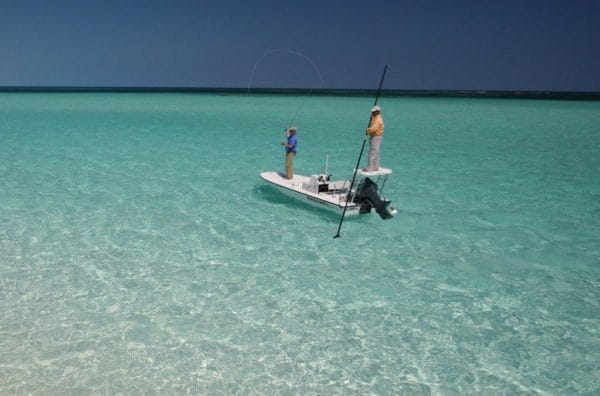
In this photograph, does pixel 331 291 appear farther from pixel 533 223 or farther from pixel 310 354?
pixel 533 223

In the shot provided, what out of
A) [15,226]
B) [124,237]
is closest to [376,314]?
[124,237]

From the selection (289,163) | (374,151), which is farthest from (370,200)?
(289,163)

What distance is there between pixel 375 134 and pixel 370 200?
186 cm

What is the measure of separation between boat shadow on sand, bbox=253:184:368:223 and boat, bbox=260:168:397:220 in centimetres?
27

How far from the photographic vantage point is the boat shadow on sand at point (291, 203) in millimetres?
13817

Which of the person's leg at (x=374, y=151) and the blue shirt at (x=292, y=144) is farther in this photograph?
the blue shirt at (x=292, y=144)

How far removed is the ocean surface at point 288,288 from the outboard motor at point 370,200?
23.2 inches

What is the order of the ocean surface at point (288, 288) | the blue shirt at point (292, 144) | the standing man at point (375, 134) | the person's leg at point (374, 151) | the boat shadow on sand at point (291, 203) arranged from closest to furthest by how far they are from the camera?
the ocean surface at point (288, 288), the standing man at point (375, 134), the person's leg at point (374, 151), the boat shadow on sand at point (291, 203), the blue shirt at point (292, 144)

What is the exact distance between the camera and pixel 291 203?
15258mm

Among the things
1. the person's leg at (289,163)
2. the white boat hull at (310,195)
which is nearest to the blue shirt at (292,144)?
the person's leg at (289,163)

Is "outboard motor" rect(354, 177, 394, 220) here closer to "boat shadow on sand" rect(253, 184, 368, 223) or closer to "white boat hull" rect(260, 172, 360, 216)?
"white boat hull" rect(260, 172, 360, 216)

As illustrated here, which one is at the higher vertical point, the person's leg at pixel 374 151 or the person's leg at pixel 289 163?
the person's leg at pixel 374 151

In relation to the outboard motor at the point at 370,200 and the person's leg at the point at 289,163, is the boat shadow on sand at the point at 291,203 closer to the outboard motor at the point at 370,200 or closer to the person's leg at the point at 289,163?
the person's leg at the point at 289,163

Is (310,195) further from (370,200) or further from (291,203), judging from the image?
(370,200)
